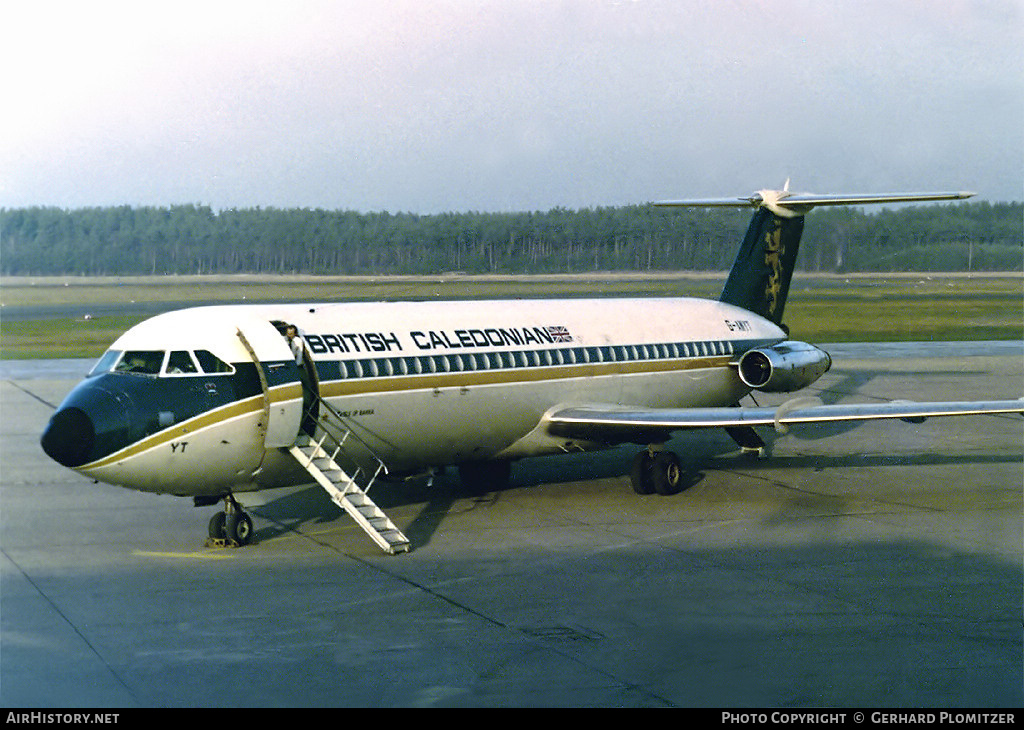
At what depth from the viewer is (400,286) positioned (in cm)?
4822

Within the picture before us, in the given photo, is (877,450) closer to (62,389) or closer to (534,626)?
(534,626)

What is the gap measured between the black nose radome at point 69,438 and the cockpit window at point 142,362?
1153 mm

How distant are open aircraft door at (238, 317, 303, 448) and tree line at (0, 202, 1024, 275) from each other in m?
26.8

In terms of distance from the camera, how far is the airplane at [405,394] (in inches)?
647

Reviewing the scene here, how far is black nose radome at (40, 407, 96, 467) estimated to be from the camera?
15703mm

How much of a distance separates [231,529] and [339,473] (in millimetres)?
1648

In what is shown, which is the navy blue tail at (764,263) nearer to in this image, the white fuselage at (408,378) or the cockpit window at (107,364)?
the white fuselage at (408,378)

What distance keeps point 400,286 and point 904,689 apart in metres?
38.3

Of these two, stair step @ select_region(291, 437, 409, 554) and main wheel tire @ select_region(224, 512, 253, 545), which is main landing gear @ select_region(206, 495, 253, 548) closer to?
main wheel tire @ select_region(224, 512, 253, 545)

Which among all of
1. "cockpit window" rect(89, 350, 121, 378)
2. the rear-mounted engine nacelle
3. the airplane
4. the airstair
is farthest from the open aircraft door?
the rear-mounted engine nacelle

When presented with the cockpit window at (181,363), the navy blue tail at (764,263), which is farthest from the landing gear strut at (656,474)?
A: the cockpit window at (181,363)

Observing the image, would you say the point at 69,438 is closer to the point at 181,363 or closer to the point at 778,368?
the point at 181,363

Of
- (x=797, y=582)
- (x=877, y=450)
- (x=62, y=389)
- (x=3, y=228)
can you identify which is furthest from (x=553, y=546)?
(x=3, y=228)

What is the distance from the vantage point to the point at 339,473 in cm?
1745
